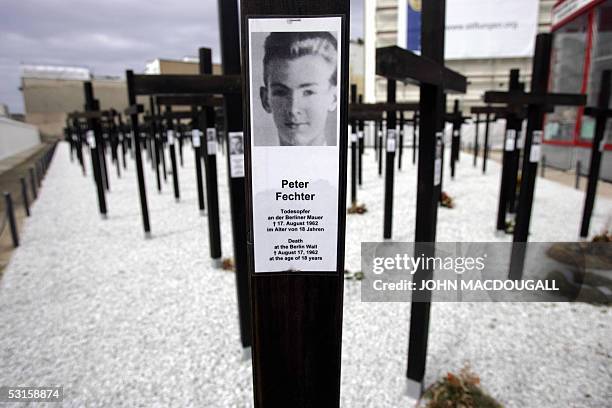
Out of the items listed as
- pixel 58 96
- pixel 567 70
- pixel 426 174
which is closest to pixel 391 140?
pixel 426 174

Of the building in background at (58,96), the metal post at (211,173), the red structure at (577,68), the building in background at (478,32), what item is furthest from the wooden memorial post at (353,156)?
the building in background at (58,96)

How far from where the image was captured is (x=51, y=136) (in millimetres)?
48844

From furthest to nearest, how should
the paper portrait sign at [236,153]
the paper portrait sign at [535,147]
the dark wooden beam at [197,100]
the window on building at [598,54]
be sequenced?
the window on building at [598,54] → the dark wooden beam at [197,100] → the paper portrait sign at [535,147] → the paper portrait sign at [236,153]

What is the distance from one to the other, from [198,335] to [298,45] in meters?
3.15

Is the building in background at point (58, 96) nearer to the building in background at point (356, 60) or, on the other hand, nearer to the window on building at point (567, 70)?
→ the building in background at point (356, 60)

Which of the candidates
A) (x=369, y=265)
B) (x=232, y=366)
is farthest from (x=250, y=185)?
(x=369, y=265)

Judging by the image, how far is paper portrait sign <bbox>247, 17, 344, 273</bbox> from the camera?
123cm

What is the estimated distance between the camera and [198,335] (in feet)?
12.0

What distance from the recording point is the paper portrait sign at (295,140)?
1232mm

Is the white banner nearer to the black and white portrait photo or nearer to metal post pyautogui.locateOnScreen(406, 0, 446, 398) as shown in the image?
metal post pyautogui.locateOnScreen(406, 0, 446, 398)

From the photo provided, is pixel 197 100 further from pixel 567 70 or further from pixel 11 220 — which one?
pixel 567 70

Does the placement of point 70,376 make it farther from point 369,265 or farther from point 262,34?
point 369,265

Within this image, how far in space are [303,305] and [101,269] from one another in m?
4.84

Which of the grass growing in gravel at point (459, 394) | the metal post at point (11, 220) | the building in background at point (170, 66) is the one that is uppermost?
the building in background at point (170, 66)
